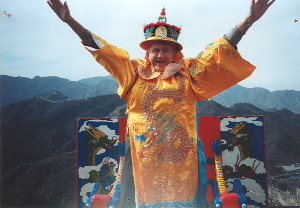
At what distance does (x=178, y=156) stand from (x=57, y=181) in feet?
16.8

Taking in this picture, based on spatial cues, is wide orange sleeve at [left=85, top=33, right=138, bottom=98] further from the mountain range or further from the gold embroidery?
the mountain range

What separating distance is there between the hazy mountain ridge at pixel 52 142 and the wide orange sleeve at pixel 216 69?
449 centimetres

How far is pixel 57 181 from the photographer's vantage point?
6.21 metres

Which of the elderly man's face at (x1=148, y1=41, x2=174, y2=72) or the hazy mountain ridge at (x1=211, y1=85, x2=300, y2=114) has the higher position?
the hazy mountain ridge at (x1=211, y1=85, x2=300, y2=114)

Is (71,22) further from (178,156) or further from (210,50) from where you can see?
(178,156)

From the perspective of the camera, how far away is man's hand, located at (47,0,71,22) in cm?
201

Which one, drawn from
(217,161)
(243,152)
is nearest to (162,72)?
(217,161)

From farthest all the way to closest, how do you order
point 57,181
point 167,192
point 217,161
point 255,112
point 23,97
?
point 255,112
point 23,97
point 57,181
point 217,161
point 167,192

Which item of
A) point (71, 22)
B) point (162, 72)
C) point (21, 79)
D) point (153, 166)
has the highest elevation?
point (21, 79)

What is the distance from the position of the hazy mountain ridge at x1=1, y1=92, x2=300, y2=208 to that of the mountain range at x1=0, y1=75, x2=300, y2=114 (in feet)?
1.79

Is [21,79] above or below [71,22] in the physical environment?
above

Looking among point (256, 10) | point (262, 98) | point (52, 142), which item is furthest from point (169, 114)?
point (262, 98)

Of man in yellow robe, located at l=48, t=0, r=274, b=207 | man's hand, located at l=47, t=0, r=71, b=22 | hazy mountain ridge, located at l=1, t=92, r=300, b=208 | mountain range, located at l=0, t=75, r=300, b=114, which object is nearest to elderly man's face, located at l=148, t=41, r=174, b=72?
man in yellow robe, located at l=48, t=0, r=274, b=207

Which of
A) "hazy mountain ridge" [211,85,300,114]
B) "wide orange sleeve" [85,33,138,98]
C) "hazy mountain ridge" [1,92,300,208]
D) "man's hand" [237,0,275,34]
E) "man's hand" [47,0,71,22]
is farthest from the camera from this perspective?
"hazy mountain ridge" [211,85,300,114]
